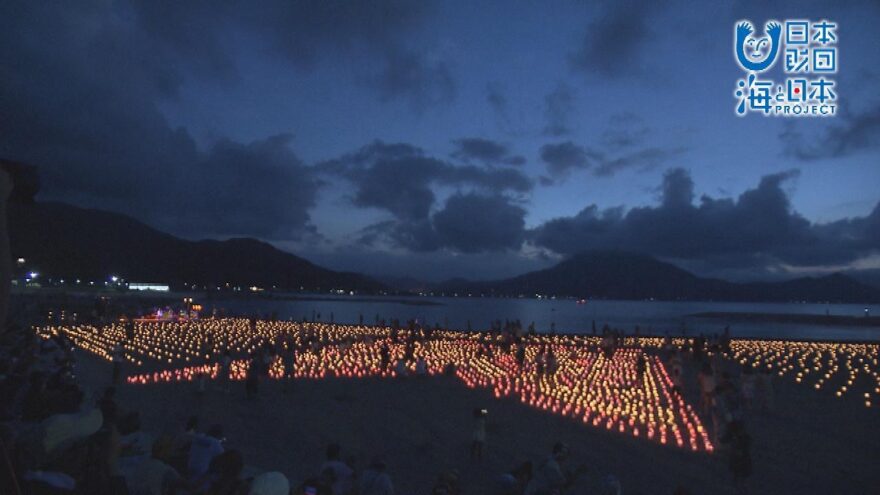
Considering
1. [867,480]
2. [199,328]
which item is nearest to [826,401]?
[867,480]

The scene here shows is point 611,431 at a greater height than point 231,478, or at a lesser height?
lesser

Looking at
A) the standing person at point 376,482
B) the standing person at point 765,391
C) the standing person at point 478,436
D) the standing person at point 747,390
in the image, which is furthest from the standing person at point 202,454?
the standing person at point 765,391

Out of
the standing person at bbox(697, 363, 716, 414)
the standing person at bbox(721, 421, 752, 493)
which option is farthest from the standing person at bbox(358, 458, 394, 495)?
the standing person at bbox(697, 363, 716, 414)

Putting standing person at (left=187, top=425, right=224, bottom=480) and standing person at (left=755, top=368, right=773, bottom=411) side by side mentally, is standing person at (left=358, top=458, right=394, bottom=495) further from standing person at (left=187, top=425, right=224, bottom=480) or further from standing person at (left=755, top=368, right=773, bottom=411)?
standing person at (left=755, top=368, right=773, bottom=411)

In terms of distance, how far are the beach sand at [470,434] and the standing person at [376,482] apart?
2.85 meters

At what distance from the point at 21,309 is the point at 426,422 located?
114ft

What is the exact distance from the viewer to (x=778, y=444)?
13.6m

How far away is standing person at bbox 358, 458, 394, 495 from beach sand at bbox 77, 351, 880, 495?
2850 mm

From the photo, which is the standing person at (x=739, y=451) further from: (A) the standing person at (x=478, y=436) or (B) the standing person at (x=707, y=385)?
(B) the standing person at (x=707, y=385)

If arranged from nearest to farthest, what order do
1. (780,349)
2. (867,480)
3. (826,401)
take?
(867,480) < (826,401) < (780,349)

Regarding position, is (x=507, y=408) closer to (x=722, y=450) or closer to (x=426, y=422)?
(x=426, y=422)

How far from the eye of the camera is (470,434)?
47.1 ft

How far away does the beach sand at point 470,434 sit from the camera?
11234mm

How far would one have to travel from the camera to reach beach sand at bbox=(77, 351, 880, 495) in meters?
11.2
